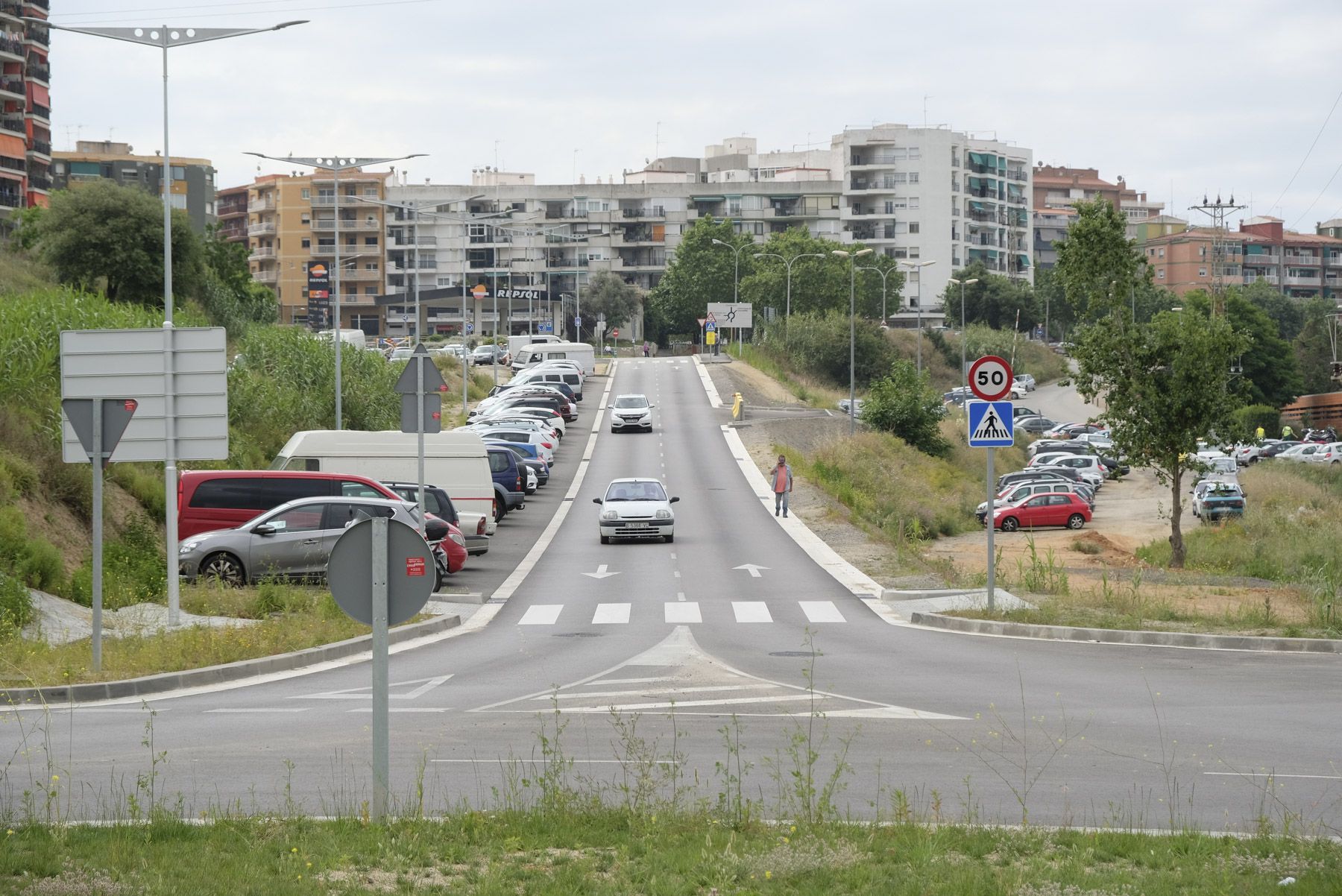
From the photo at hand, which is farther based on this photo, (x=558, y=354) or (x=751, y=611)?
(x=558, y=354)

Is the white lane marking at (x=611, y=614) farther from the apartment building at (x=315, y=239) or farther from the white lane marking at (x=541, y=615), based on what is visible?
the apartment building at (x=315, y=239)

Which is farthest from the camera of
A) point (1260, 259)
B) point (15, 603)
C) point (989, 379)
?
point (1260, 259)

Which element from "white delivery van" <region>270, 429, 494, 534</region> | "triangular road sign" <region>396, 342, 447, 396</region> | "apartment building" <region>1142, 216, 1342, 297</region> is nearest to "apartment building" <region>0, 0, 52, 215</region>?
"white delivery van" <region>270, 429, 494, 534</region>

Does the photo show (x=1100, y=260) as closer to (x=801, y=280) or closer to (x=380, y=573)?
(x=380, y=573)

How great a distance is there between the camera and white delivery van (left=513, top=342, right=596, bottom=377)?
88.7 metres

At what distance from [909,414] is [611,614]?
4040 cm

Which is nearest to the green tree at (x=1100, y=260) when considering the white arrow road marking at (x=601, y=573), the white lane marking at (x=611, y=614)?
the white arrow road marking at (x=601, y=573)

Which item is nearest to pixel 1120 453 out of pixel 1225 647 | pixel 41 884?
pixel 1225 647

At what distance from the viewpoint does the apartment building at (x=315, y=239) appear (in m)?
146

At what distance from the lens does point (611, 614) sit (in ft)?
74.2

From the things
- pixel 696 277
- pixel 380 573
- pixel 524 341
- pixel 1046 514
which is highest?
pixel 696 277

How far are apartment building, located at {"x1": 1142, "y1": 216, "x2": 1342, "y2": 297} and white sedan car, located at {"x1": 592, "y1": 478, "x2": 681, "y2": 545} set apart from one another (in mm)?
147015

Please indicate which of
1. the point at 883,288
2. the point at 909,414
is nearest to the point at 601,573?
the point at 909,414

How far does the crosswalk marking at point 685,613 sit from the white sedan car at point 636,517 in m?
9.59
